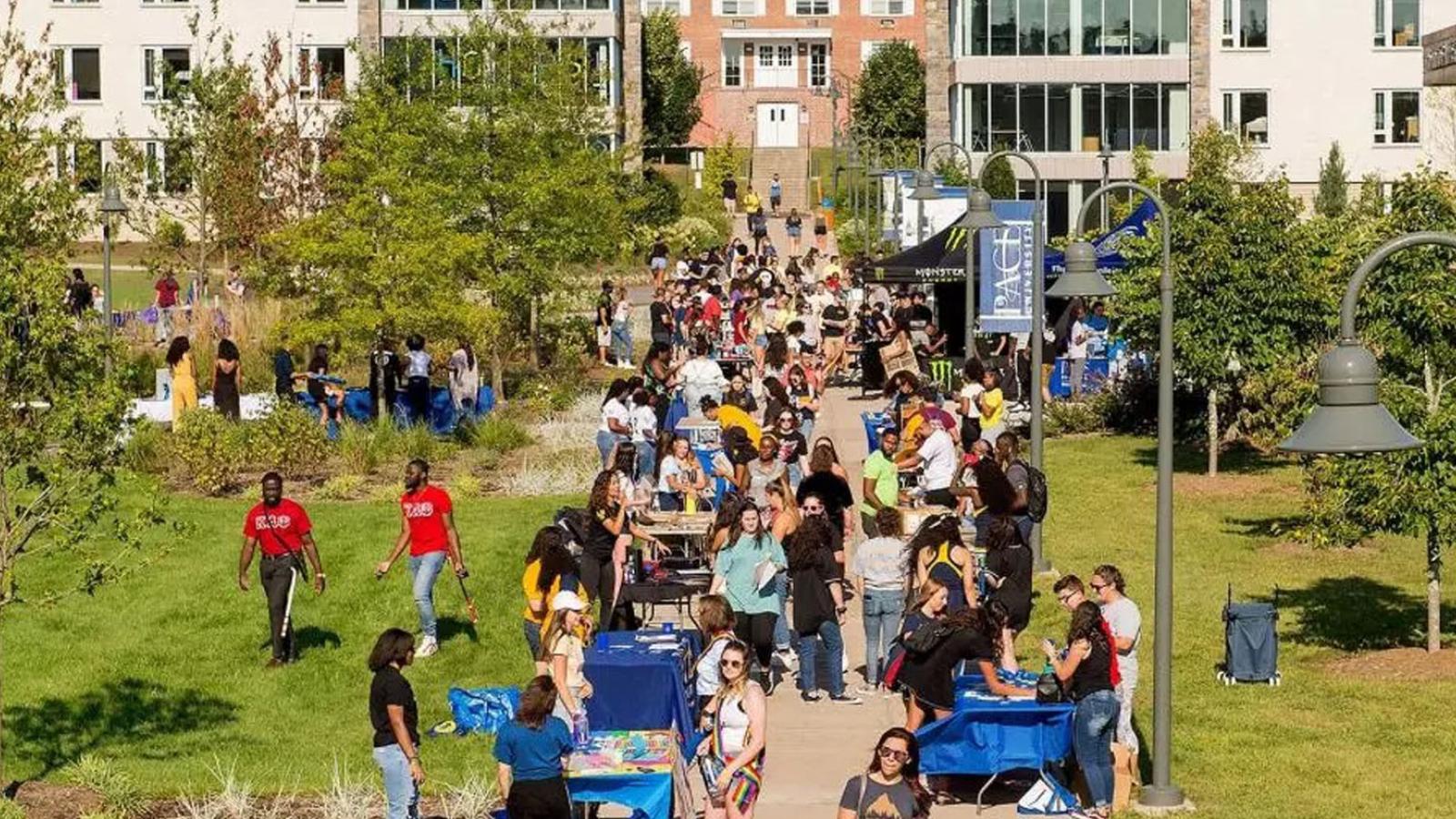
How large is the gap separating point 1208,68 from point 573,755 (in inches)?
2511

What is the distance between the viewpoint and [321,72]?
7750cm

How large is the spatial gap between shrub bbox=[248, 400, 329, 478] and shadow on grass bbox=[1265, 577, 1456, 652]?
1373cm

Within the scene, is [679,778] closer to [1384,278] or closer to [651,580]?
[651,580]

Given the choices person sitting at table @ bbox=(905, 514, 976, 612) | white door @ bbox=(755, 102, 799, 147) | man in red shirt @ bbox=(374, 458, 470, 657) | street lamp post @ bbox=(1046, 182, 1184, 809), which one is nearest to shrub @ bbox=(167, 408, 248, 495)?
man in red shirt @ bbox=(374, 458, 470, 657)

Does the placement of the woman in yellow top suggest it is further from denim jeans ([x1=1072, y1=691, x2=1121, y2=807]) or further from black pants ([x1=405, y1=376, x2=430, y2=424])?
denim jeans ([x1=1072, y1=691, x2=1121, y2=807])

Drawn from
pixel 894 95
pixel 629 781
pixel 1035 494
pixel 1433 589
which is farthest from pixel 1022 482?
pixel 894 95

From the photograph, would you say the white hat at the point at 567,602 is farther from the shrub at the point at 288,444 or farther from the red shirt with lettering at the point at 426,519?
→ the shrub at the point at 288,444

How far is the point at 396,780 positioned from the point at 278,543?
22.8ft

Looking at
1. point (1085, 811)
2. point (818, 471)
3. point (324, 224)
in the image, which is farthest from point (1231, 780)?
point (324, 224)

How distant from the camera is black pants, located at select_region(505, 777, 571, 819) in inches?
603

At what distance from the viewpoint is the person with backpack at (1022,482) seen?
79.7ft

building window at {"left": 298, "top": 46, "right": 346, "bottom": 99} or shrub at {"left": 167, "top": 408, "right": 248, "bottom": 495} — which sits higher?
building window at {"left": 298, "top": 46, "right": 346, "bottom": 99}

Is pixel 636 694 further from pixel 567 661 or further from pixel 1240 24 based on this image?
pixel 1240 24

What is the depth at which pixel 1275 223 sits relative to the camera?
1396 inches
